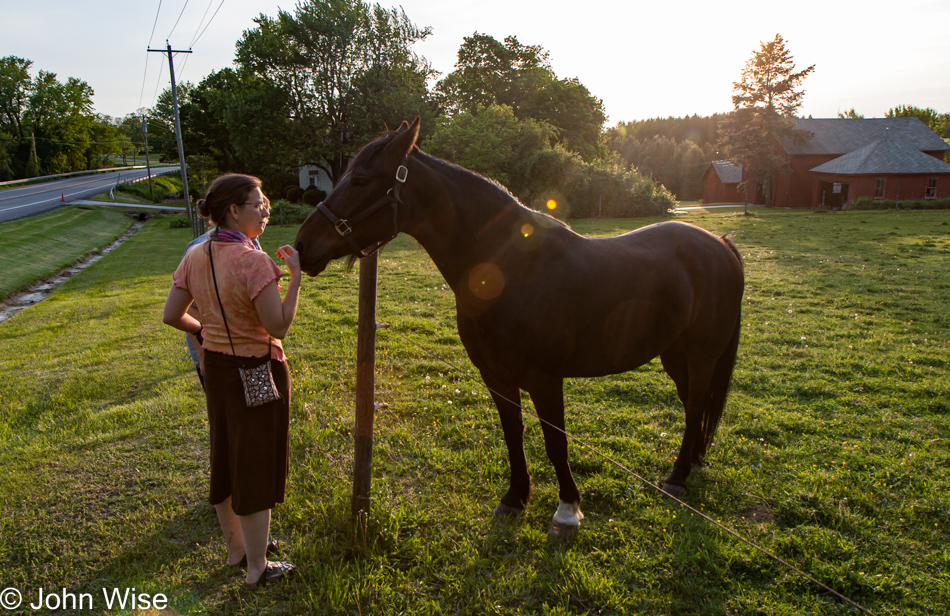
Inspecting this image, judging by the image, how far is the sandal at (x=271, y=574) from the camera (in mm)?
2928

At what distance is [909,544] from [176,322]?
471cm

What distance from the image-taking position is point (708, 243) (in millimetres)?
4074

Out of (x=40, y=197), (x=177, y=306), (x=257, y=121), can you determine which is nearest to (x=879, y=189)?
(x=257, y=121)

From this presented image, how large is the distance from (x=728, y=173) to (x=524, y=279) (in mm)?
58772

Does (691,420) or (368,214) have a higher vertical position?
(368,214)

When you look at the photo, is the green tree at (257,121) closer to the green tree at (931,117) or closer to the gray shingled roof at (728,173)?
the gray shingled roof at (728,173)

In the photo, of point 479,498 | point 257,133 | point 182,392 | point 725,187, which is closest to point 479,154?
point 257,133

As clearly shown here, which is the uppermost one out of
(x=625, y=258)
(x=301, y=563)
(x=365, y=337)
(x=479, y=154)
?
(x=479, y=154)

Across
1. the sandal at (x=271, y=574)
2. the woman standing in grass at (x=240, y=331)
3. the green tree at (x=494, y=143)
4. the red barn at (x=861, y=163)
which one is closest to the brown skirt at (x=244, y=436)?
the woman standing in grass at (x=240, y=331)

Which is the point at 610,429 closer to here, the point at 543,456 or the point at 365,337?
the point at 543,456

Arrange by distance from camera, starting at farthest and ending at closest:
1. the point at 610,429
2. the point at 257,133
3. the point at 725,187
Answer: the point at 725,187, the point at 257,133, the point at 610,429

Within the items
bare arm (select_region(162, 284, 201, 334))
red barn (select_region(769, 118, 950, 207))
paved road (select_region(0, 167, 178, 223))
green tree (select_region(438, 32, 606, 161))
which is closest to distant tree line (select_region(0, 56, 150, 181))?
paved road (select_region(0, 167, 178, 223))

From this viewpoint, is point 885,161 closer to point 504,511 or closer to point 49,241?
point 504,511

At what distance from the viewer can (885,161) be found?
3803 centimetres
